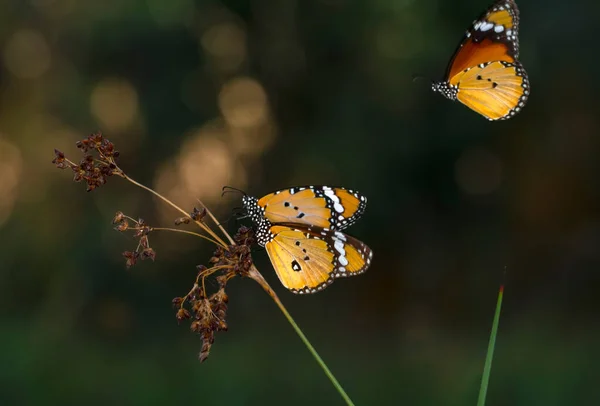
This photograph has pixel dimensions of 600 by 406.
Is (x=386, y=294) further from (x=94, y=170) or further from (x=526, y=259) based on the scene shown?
(x=94, y=170)

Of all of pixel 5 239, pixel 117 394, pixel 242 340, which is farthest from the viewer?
pixel 5 239

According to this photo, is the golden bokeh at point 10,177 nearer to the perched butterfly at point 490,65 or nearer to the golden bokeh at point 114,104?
the golden bokeh at point 114,104

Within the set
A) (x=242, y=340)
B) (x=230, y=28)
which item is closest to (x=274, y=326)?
(x=242, y=340)

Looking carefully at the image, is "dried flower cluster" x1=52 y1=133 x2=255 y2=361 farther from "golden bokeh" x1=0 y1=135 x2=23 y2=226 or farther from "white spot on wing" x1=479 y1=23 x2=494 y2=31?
"golden bokeh" x1=0 y1=135 x2=23 y2=226

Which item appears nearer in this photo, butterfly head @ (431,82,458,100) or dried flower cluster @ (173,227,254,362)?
dried flower cluster @ (173,227,254,362)

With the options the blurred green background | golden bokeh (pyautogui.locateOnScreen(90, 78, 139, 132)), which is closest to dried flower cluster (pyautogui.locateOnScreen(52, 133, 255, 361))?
the blurred green background

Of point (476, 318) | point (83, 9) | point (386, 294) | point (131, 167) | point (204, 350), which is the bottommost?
point (476, 318)
